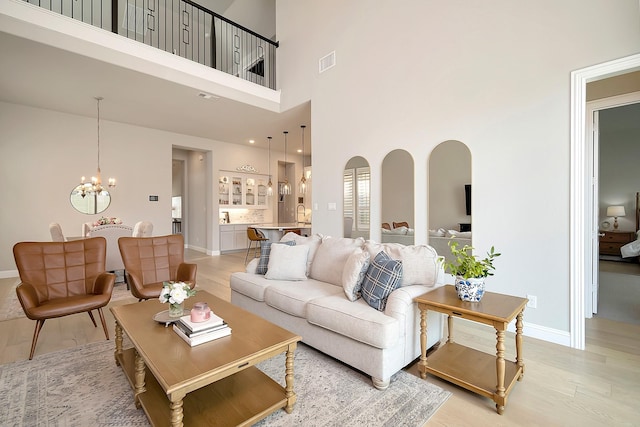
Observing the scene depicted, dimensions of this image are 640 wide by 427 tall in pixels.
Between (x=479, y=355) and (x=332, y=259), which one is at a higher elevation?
(x=332, y=259)

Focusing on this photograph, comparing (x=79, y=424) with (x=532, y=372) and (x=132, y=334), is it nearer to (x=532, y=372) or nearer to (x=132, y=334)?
(x=132, y=334)

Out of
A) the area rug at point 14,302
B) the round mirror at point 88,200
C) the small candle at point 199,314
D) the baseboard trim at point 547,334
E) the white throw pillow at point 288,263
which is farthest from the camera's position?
the round mirror at point 88,200

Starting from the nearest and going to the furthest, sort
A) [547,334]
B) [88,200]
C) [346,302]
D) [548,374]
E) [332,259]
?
A: 1. [548,374]
2. [346,302]
3. [547,334]
4. [332,259]
5. [88,200]

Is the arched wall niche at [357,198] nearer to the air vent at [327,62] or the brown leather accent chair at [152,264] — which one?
the air vent at [327,62]

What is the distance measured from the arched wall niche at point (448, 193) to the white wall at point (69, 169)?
619 centimetres

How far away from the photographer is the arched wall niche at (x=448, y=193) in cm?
332

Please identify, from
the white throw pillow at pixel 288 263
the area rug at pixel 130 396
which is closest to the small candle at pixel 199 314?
the area rug at pixel 130 396

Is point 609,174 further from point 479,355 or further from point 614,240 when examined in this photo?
point 479,355

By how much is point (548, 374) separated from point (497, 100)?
254cm

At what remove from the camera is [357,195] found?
448 centimetres

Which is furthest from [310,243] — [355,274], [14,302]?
[14,302]

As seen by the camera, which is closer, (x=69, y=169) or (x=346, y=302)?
(x=346, y=302)

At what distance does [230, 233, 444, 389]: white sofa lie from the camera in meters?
2.03

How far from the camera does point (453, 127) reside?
11.1ft
